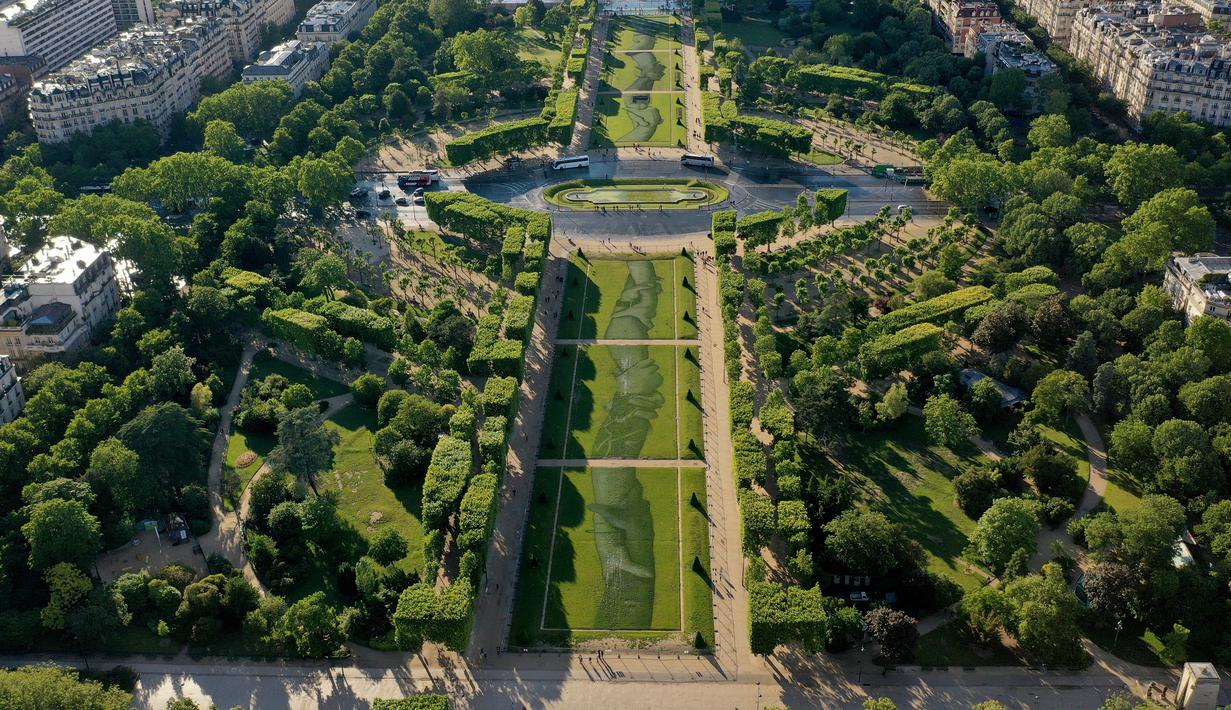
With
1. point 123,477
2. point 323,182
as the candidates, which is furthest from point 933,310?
point 123,477

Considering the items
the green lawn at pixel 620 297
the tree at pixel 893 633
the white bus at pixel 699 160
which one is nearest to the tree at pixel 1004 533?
the tree at pixel 893 633

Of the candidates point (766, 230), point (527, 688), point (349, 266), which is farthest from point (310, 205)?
point (527, 688)

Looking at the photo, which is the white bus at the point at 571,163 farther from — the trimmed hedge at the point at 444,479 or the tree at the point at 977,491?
the tree at the point at 977,491

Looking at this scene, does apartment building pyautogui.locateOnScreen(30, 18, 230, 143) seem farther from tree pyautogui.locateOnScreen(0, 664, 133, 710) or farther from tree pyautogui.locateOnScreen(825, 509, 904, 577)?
tree pyautogui.locateOnScreen(825, 509, 904, 577)

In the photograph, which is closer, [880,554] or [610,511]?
[880,554]

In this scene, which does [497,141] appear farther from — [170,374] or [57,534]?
[57,534]

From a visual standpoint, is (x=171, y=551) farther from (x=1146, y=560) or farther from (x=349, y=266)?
(x=1146, y=560)

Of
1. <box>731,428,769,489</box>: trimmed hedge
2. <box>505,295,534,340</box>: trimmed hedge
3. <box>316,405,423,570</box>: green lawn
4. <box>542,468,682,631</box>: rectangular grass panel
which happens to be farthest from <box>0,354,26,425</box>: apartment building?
<box>731,428,769,489</box>: trimmed hedge
